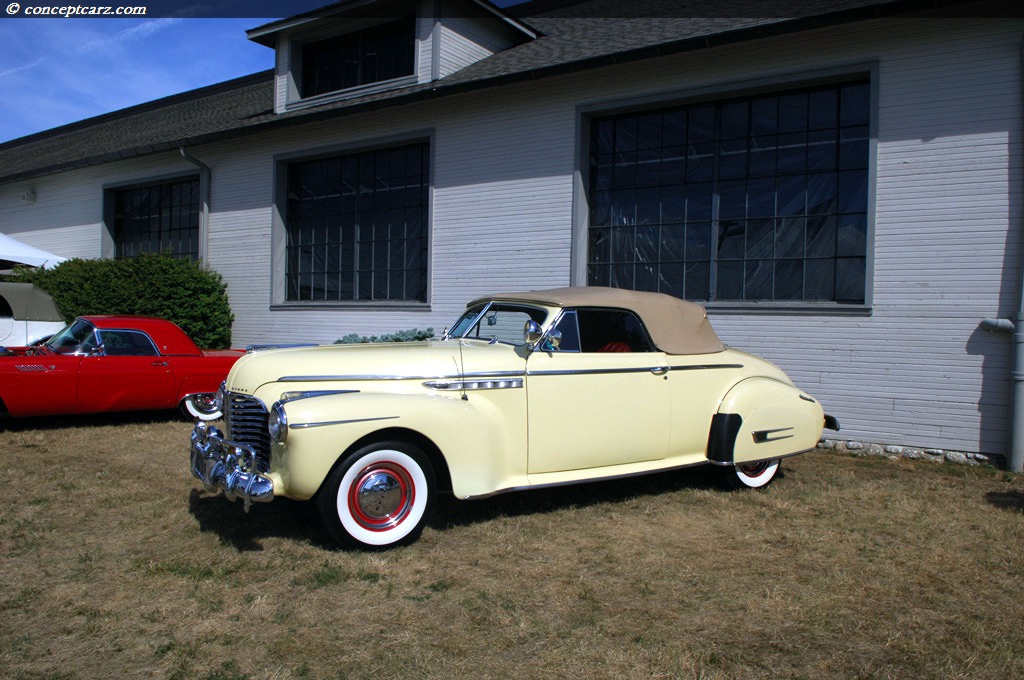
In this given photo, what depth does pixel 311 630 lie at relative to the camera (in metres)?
3.42

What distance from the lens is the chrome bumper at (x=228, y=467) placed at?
4.18 metres

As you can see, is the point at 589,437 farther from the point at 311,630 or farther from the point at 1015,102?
the point at 1015,102

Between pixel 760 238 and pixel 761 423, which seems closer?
pixel 761 423

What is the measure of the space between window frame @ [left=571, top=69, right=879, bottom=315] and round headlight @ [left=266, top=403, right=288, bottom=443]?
596 centimetres

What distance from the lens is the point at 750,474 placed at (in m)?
6.12

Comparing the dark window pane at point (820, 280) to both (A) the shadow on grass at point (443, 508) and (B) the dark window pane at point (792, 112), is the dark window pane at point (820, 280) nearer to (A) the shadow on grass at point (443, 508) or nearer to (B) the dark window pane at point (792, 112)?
(B) the dark window pane at point (792, 112)

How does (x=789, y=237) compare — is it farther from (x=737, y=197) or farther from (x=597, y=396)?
(x=597, y=396)

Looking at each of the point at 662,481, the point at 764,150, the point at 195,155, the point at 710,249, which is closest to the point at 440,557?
the point at 662,481

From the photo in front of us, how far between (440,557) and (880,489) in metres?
3.89

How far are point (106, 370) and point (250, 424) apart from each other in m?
4.73

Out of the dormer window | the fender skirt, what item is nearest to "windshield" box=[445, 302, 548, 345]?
the fender skirt

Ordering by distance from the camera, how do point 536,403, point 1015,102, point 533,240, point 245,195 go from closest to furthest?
point 536,403 → point 1015,102 → point 533,240 → point 245,195

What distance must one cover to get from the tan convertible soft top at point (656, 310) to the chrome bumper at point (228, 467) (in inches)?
86.8

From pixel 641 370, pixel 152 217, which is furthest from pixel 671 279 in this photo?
pixel 152 217
